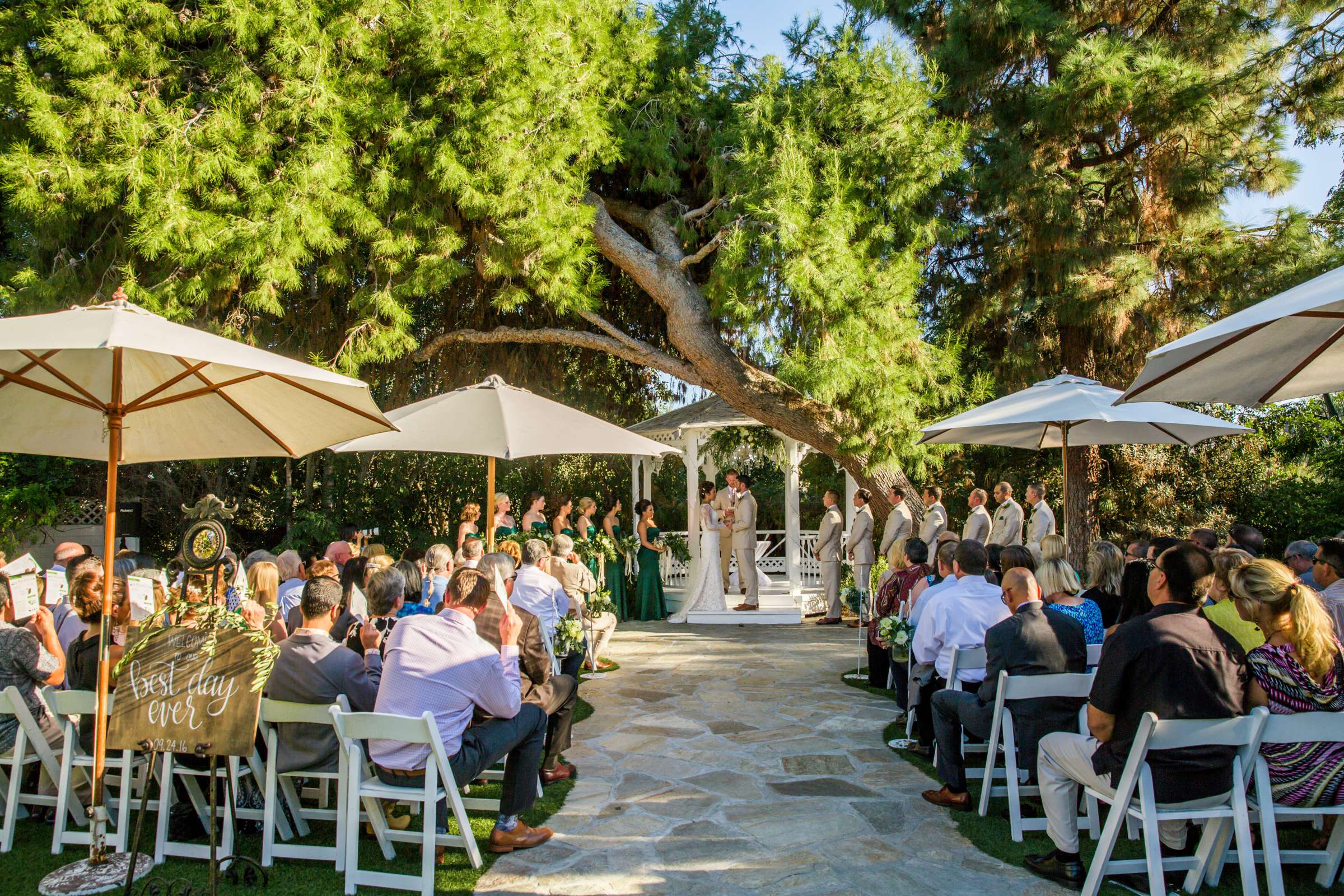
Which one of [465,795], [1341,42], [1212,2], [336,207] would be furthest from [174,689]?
[1212,2]

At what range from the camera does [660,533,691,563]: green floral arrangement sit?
13.8m

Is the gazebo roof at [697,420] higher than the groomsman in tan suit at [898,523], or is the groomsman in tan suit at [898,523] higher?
the gazebo roof at [697,420]

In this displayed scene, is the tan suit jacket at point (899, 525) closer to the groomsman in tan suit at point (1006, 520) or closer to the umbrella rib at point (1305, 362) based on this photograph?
the groomsman in tan suit at point (1006, 520)

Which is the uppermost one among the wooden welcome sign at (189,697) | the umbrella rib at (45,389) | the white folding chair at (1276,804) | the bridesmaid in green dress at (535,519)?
the umbrella rib at (45,389)

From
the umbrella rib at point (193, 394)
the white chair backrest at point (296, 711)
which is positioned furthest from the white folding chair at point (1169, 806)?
the umbrella rib at point (193, 394)

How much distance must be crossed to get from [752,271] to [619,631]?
16.2ft

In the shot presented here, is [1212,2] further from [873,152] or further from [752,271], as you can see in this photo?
[752,271]

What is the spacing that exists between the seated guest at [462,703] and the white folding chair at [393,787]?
100mm

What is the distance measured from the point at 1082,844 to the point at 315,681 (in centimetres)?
382

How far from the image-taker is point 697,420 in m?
13.6

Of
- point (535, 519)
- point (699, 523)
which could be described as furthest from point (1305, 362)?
point (699, 523)

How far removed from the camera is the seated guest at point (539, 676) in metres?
5.04

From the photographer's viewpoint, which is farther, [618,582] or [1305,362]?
[618,582]

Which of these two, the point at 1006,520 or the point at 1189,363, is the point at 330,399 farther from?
the point at 1006,520
